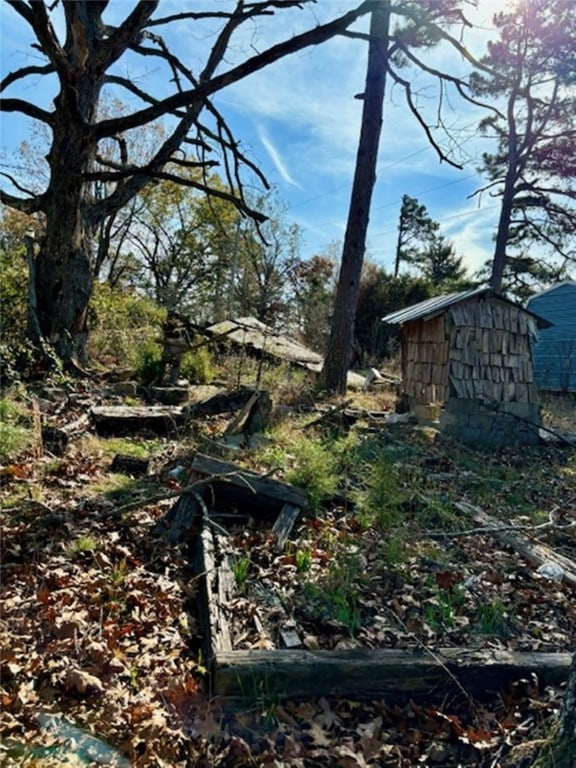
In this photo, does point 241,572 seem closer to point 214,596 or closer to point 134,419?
point 214,596

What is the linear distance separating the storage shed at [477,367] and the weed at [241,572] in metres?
6.45

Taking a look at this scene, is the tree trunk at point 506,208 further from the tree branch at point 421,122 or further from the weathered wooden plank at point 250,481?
the weathered wooden plank at point 250,481

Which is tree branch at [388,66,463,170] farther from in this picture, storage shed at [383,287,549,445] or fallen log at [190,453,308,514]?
fallen log at [190,453,308,514]

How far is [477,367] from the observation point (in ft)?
31.0

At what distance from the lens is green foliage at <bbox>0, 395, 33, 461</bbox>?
4.38 m

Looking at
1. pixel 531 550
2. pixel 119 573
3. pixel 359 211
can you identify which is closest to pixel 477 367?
pixel 359 211

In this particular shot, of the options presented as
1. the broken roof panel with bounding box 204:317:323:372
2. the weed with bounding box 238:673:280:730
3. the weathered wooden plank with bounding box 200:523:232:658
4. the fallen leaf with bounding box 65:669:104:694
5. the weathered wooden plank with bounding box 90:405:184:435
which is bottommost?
the weed with bounding box 238:673:280:730

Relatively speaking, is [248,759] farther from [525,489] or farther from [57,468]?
[525,489]

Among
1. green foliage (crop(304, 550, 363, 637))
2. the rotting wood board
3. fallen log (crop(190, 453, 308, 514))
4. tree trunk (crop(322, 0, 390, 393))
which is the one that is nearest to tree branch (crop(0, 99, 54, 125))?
tree trunk (crop(322, 0, 390, 393))

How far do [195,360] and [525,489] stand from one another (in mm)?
6234

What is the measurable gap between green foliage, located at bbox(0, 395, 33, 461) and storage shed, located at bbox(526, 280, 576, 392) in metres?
18.3

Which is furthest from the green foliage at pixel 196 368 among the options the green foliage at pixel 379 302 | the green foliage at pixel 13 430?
the green foliage at pixel 379 302

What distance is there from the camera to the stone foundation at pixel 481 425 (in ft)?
29.2

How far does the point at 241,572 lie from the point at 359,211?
29.7 feet
